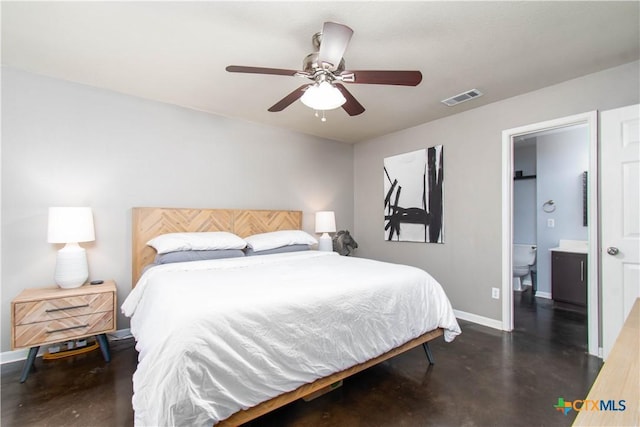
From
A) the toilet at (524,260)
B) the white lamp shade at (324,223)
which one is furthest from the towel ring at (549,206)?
the white lamp shade at (324,223)

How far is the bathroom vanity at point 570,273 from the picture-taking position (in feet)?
12.4

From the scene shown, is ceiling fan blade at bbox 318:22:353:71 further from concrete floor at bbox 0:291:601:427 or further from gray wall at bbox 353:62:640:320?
gray wall at bbox 353:62:640:320

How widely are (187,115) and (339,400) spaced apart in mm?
3164

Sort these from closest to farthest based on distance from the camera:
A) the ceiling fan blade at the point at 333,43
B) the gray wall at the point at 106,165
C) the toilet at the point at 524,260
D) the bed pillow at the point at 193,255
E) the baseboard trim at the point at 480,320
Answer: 1. the ceiling fan blade at the point at 333,43
2. the gray wall at the point at 106,165
3. the bed pillow at the point at 193,255
4. the baseboard trim at the point at 480,320
5. the toilet at the point at 524,260

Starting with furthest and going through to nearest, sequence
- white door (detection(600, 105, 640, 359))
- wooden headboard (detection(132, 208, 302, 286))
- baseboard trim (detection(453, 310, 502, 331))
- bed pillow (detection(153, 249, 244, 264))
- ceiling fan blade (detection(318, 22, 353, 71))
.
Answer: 1. baseboard trim (detection(453, 310, 502, 331))
2. wooden headboard (detection(132, 208, 302, 286))
3. bed pillow (detection(153, 249, 244, 264))
4. white door (detection(600, 105, 640, 359))
5. ceiling fan blade (detection(318, 22, 353, 71))

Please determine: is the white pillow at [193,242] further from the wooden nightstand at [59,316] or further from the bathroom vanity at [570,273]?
the bathroom vanity at [570,273]

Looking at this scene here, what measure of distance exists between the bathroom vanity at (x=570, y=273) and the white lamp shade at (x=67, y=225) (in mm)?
5584

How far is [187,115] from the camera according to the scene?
128 inches

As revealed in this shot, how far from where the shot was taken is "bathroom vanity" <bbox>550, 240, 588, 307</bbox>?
3777 millimetres

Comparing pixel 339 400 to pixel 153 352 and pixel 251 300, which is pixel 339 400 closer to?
pixel 251 300

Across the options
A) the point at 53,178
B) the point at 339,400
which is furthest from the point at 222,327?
the point at 53,178

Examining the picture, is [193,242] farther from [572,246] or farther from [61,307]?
[572,246]

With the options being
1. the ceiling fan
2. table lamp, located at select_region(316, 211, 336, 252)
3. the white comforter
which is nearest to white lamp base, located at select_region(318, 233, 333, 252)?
table lamp, located at select_region(316, 211, 336, 252)

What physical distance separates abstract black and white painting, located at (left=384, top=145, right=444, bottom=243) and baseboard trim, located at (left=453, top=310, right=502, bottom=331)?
0.90 metres
